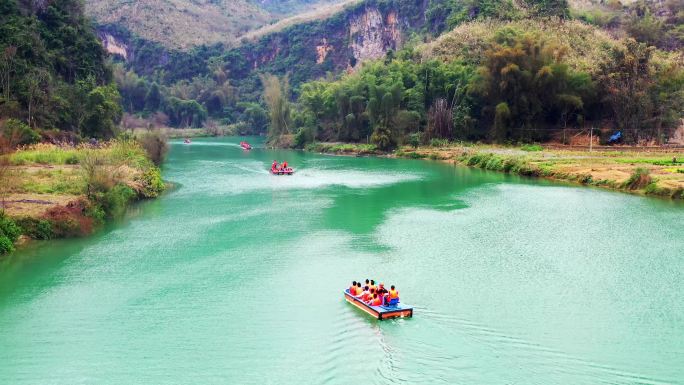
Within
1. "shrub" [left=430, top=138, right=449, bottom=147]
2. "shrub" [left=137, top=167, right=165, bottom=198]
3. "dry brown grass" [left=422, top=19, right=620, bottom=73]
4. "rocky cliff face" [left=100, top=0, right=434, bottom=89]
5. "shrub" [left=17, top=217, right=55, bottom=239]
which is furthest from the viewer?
"rocky cliff face" [left=100, top=0, right=434, bottom=89]

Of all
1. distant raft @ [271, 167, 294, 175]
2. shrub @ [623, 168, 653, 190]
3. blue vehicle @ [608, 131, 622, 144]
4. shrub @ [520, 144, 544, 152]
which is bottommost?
distant raft @ [271, 167, 294, 175]

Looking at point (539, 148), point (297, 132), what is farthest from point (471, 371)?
point (297, 132)

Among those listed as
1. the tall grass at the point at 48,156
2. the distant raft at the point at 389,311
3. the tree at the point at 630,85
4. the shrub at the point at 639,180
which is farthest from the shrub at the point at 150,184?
the tree at the point at 630,85

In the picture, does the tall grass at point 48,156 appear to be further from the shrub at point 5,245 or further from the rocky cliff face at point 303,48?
the rocky cliff face at point 303,48

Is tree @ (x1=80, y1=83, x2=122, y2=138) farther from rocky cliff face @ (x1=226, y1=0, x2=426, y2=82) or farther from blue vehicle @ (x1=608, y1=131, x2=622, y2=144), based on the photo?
rocky cliff face @ (x1=226, y1=0, x2=426, y2=82)

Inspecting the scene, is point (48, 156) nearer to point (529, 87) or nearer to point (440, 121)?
point (440, 121)

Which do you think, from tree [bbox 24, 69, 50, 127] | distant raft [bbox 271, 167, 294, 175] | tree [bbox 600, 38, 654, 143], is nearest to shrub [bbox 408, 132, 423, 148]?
tree [bbox 600, 38, 654, 143]
